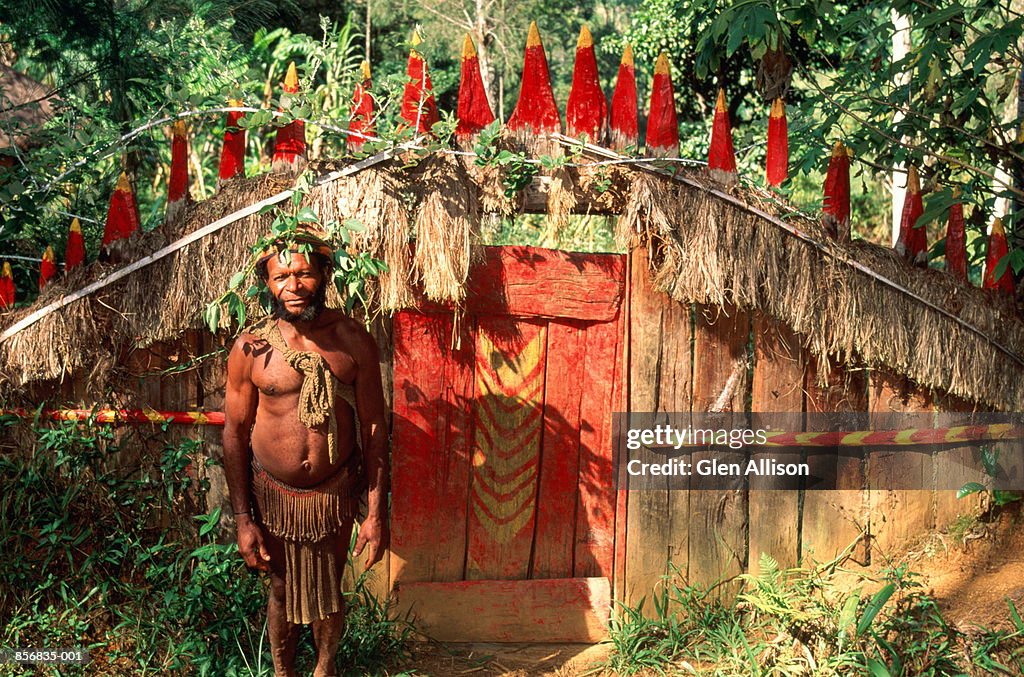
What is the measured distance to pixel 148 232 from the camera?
14.5ft

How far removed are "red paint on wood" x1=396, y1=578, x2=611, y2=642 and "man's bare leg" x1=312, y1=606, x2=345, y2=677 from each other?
30.1 inches

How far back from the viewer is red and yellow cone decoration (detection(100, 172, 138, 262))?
4.38 meters

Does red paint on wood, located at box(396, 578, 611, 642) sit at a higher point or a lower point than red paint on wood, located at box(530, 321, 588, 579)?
lower

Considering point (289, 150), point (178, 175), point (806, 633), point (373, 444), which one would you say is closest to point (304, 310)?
point (373, 444)

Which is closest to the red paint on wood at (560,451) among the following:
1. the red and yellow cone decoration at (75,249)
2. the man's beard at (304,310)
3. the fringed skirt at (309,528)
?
the fringed skirt at (309,528)

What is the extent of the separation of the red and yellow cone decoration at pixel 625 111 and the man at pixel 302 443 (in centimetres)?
151

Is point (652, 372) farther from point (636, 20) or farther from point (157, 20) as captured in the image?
point (636, 20)

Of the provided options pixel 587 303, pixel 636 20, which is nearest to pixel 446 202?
pixel 587 303

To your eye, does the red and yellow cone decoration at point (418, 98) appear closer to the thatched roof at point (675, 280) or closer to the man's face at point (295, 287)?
the thatched roof at point (675, 280)

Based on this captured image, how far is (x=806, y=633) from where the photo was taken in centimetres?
436

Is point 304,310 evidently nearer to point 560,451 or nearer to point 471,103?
point 471,103

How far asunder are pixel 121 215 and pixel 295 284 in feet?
4.26

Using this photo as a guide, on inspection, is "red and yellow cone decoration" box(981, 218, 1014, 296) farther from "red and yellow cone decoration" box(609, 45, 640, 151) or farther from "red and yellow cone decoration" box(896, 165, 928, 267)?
"red and yellow cone decoration" box(609, 45, 640, 151)

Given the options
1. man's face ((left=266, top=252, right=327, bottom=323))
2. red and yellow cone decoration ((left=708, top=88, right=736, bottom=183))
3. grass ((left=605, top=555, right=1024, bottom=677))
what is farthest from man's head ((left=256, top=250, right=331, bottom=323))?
grass ((left=605, top=555, right=1024, bottom=677))
